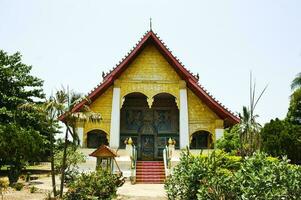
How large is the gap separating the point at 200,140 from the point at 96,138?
7.20 m

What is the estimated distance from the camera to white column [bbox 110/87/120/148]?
19.9m

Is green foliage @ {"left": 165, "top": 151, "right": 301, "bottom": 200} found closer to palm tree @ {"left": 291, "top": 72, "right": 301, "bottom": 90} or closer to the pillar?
the pillar

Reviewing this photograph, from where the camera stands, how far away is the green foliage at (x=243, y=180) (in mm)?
5488

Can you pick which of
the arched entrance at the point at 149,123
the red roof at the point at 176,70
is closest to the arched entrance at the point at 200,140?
the arched entrance at the point at 149,123

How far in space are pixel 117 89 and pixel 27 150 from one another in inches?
263

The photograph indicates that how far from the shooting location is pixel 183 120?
67.0ft

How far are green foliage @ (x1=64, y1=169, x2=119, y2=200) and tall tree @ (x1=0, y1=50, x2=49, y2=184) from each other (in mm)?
6789

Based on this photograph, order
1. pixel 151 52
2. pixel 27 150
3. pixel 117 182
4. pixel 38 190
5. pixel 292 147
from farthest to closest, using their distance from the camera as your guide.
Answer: pixel 151 52, pixel 292 147, pixel 27 150, pixel 38 190, pixel 117 182

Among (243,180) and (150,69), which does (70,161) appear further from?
(243,180)

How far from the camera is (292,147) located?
744 inches

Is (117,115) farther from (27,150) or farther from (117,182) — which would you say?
(117,182)

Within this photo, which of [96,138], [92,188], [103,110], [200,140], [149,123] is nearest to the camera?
[92,188]

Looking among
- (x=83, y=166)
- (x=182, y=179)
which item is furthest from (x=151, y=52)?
(x=182, y=179)

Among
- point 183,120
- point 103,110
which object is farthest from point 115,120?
point 183,120
